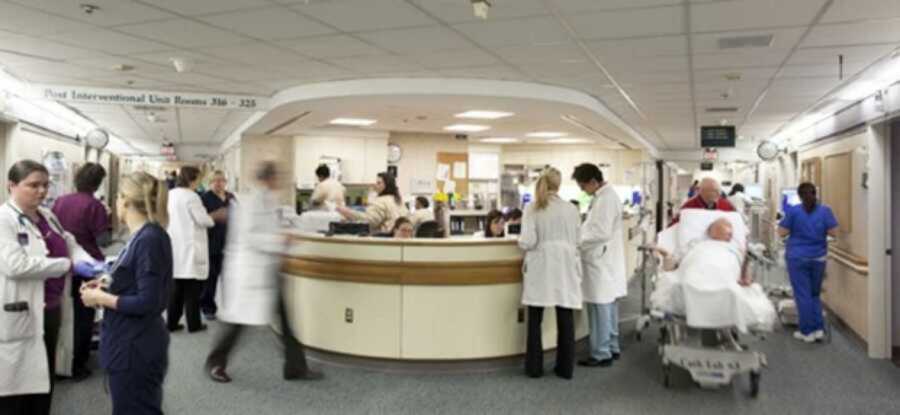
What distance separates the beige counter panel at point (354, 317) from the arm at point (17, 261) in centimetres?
218

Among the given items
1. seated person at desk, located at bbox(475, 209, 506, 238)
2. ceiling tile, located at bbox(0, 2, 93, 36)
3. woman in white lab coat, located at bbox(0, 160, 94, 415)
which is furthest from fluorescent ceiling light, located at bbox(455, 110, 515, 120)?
woman in white lab coat, located at bbox(0, 160, 94, 415)

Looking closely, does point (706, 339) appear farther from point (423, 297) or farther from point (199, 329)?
point (199, 329)

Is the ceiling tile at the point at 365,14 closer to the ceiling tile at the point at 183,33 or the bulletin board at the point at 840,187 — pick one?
the ceiling tile at the point at 183,33

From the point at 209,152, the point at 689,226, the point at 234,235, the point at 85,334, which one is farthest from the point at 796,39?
the point at 209,152

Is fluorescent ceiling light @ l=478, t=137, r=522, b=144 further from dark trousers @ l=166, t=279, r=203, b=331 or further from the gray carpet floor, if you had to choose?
the gray carpet floor

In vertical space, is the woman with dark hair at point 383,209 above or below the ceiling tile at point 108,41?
below

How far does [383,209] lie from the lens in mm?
6770

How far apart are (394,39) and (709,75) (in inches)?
135

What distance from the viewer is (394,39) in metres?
5.16

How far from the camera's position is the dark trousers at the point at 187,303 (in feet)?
19.4

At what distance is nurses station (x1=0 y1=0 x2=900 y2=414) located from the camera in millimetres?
4258

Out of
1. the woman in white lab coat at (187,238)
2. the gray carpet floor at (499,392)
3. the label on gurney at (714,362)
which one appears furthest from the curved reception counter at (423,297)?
the woman in white lab coat at (187,238)

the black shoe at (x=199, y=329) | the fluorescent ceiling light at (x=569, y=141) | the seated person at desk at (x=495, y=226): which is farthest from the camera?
the fluorescent ceiling light at (x=569, y=141)

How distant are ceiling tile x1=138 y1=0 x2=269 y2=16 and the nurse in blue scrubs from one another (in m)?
5.44
